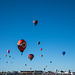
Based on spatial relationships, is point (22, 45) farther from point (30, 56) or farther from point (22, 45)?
point (30, 56)

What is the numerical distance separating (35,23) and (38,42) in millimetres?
17878

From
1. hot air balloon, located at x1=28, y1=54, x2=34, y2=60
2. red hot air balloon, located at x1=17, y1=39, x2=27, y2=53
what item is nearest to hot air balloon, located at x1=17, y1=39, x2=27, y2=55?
red hot air balloon, located at x1=17, y1=39, x2=27, y2=53

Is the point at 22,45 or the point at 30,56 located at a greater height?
the point at 22,45

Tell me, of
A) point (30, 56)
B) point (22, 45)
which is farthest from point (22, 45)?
point (30, 56)

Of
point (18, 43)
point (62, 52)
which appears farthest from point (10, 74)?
point (18, 43)

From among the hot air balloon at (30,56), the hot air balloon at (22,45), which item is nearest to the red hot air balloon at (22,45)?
the hot air balloon at (22,45)

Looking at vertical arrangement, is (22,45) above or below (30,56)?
above

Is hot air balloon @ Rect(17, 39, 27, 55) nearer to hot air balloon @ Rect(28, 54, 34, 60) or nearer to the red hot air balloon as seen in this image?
the red hot air balloon

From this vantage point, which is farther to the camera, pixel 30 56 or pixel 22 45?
pixel 30 56

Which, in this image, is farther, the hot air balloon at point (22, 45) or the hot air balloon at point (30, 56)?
the hot air balloon at point (30, 56)

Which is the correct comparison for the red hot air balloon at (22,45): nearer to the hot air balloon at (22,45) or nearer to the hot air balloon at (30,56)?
the hot air balloon at (22,45)

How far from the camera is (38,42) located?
261 ft

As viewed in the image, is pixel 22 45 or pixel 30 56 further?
pixel 30 56

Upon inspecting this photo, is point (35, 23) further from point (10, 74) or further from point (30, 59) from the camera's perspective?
point (10, 74)
